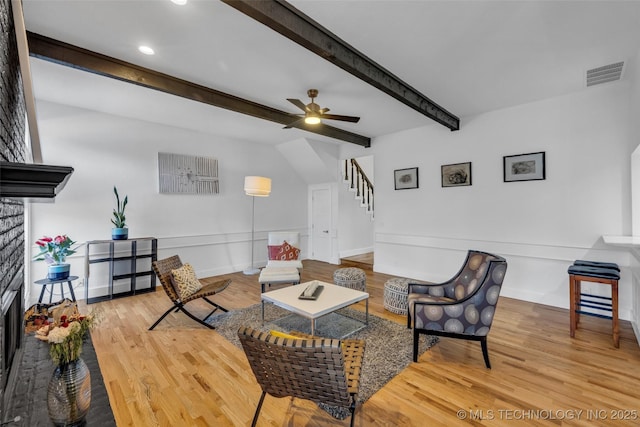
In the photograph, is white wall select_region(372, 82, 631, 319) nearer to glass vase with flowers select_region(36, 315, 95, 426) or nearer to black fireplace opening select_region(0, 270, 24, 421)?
glass vase with flowers select_region(36, 315, 95, 426)

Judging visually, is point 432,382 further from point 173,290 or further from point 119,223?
point 119,223

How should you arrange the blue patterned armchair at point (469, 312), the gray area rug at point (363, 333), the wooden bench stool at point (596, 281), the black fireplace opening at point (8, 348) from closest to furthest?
the black fireplace opening at point (8, 348)
the gray area rug at point (363, 333)
the blue patterned armchair at point (469, 312)
the wooden bench stool at point (596, 281)

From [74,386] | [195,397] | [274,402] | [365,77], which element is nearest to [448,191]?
[365,77]

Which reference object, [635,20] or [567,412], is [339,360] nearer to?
[567,412]

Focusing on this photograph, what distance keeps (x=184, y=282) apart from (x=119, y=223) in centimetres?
192

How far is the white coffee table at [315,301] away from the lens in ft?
8.93

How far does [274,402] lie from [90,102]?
456 centimetres

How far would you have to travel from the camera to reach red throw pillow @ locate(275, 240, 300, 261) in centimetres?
519

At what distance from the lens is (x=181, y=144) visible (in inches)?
211

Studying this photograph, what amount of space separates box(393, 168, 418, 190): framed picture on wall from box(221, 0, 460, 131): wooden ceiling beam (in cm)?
188

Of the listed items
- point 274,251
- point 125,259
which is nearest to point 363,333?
point 274,251

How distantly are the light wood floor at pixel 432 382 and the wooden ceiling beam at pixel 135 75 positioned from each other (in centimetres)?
273

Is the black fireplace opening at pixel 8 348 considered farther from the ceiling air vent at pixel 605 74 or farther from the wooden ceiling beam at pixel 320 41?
the ceiling air vent at pixel 605 74

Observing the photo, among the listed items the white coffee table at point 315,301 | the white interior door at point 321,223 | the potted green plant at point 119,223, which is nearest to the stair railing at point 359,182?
the white interior door at point 321,223
